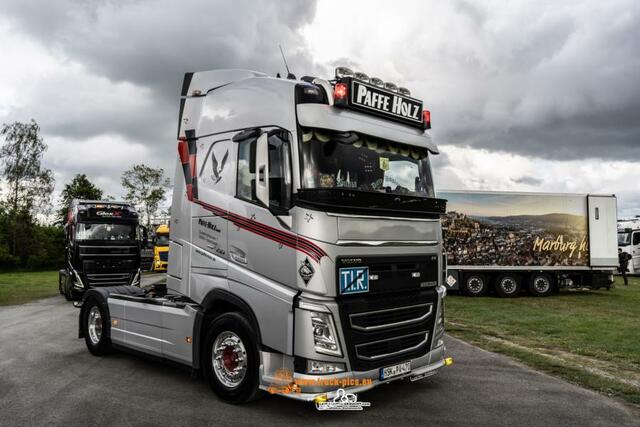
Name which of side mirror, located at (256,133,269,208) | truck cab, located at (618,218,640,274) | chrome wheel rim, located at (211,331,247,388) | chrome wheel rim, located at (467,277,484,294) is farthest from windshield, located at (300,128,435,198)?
truck cab, located at (618,218,640,274)

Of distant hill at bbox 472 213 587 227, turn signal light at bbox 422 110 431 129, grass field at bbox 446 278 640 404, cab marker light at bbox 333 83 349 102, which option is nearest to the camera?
cab marker light at bbox 333 83 349 102

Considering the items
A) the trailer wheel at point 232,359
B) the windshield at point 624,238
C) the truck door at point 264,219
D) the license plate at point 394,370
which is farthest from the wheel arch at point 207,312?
the windshield at point 624,238

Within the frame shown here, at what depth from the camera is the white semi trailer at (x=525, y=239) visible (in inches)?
736

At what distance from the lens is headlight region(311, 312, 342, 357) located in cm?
493

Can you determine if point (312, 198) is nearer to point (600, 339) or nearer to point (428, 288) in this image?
point (428, 288)

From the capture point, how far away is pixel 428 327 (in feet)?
19.6

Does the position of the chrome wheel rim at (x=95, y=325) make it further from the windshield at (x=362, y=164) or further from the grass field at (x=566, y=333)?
the grass field at (x=566, y=333)

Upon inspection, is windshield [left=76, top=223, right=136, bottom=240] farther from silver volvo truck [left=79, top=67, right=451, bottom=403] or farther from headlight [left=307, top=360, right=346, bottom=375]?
headlight [left=307, top=360, right=346, bottom=375]

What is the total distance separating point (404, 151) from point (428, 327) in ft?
6.95

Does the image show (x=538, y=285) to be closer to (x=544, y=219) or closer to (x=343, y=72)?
(x=544, y=219)

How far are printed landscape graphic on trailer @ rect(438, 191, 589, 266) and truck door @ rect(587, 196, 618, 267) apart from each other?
0.67 feet

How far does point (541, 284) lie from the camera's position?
19.2 meters

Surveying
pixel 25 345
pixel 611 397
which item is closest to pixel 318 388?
pixel 611 397

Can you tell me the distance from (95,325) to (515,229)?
15179 millimetres
